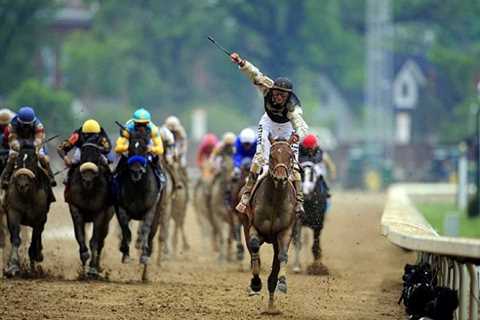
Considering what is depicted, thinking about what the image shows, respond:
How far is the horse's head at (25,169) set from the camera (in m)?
16.2

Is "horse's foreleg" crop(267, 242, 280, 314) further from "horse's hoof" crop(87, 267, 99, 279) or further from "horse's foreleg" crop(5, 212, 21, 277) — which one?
"horse's foreleg" crop(5, 212, 21, 277)

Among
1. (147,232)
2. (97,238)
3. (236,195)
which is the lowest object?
(97,238)

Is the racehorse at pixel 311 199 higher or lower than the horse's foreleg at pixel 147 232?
higher

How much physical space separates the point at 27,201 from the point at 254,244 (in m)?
3.81

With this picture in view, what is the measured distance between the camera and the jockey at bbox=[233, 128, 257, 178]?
19.8 meters

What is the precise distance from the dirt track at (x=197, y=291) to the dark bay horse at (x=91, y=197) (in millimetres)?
405

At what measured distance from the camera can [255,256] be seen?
13.8 meters

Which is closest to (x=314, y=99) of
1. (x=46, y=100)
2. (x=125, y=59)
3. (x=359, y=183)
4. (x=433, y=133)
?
(x=433, y=133)

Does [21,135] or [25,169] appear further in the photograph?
[21,135]

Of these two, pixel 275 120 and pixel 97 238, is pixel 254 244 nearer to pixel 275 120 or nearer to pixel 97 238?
pixel 275 120

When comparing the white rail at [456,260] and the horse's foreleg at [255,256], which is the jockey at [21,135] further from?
the white rail at [456,260]

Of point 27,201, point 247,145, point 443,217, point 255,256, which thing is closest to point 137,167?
point 27,201

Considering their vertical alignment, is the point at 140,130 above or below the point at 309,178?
above

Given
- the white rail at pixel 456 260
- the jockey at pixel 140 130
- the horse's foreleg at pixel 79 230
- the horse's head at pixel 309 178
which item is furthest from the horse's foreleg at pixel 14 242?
the white rail at pixel 456 260
